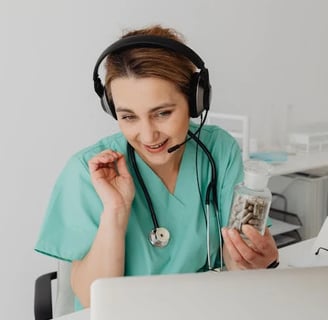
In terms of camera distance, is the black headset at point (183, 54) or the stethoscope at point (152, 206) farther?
the stethoscope at point (152, 206)

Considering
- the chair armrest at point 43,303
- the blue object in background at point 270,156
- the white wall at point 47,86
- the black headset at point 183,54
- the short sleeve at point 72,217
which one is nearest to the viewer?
the black headset at point 183,54

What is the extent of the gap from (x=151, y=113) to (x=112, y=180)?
0.18 m

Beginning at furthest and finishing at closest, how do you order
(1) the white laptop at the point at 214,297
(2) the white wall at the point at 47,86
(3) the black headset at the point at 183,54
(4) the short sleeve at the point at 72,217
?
1. (2) the white wall at the point at 47,86
2. (4) the short sleeve at the point at 72,217
3. (3) the black headset at the point at 183,54
4. (1) the white laptop at the point at 214,297

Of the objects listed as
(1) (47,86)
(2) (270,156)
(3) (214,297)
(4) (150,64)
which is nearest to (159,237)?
(4) (150,64)

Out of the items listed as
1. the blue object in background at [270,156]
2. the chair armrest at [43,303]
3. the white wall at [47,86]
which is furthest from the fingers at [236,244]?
the blue object in background at [270,156]

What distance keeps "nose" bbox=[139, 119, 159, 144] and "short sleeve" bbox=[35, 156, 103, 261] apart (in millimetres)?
162

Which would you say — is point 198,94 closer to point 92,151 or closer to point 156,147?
point 156,147

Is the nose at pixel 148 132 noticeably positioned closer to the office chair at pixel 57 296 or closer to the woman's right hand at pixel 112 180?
the woman's right hand at pixel 112 180

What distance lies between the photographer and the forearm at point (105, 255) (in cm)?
100

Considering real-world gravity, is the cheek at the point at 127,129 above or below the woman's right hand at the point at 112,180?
above

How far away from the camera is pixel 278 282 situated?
1.58ft

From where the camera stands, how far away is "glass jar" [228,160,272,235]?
76 cm

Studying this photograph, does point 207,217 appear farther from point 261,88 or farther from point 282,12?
point 282,12

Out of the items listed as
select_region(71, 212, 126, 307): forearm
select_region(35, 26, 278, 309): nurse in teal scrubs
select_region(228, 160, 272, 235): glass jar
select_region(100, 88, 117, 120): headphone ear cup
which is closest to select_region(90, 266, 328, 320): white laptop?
select_region(228, 160, 272, 235): glass jar
